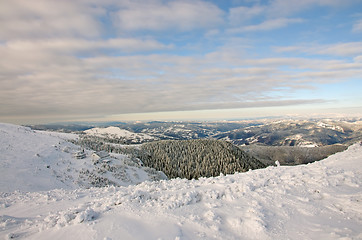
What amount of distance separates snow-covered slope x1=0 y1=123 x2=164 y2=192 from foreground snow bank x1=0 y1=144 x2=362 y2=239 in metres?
17.2

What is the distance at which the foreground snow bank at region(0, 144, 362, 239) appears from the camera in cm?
695

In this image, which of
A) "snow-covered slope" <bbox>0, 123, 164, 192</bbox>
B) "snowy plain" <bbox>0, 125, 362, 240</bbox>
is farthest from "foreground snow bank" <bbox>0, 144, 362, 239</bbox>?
"snow-covered slope" <bbox>0, 123, 164, 192</bbox>

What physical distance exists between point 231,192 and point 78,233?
7755mm

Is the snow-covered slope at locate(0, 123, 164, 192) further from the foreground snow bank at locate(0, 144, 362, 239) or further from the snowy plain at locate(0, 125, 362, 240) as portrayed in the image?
the foreground snow bank at locate(0, 144, 362, 239)

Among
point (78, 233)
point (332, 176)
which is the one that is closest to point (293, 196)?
point (332, 176)

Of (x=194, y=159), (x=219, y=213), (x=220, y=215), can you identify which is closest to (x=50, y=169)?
(x=219, y=213)

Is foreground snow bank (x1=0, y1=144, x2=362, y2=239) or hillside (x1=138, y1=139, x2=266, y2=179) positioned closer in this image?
foreground snow bank (x1=0, y1=144, x2=362, y2=239)

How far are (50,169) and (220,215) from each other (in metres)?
36.2

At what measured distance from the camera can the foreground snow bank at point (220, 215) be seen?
22.8 feet

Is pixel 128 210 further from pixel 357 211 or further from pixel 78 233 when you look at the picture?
pixel 357 211

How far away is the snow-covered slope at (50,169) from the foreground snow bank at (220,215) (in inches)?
676

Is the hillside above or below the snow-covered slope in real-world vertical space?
below

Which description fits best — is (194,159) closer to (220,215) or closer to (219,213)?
(219,213)

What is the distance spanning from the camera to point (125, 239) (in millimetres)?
6523
